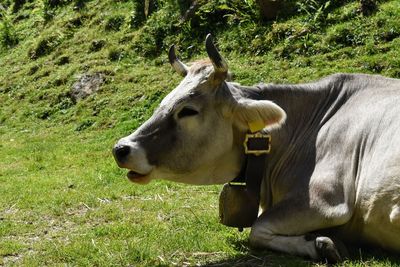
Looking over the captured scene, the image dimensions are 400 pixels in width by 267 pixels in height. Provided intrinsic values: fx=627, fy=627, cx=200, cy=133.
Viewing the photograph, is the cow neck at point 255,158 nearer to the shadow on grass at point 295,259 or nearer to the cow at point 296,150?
the cow at point 296,150

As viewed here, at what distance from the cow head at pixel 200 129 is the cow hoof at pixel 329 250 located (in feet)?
3.45

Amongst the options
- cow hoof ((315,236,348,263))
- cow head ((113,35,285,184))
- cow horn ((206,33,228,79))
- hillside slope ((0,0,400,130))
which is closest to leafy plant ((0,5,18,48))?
hillside slope ((0,0,400,130))

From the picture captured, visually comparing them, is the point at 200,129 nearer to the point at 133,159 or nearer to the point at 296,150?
the point at 133,159

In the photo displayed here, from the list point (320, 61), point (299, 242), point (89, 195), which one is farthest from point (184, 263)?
point (320, 61)

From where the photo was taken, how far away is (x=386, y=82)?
5.62 metres

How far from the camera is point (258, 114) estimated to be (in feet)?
17.0

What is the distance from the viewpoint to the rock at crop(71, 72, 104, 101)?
16.4 m

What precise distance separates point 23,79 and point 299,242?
51.3 feet

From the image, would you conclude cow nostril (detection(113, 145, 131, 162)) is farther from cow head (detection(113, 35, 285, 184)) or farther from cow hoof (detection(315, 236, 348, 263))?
cow hoof (detection(315, 236, 348, 263))

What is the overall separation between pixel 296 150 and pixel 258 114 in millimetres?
521

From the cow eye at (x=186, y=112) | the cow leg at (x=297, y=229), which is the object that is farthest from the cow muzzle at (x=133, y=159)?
the cow leg at (x=297, y=229)

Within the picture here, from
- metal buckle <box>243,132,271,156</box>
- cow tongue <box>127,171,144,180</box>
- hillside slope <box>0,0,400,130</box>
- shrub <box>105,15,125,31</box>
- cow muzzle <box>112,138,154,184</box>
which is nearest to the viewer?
cow muzzle <box>112,138,154,184</box>

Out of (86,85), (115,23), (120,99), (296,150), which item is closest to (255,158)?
(296,150)

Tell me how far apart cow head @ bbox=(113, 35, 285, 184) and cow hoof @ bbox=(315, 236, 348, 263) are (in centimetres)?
105
